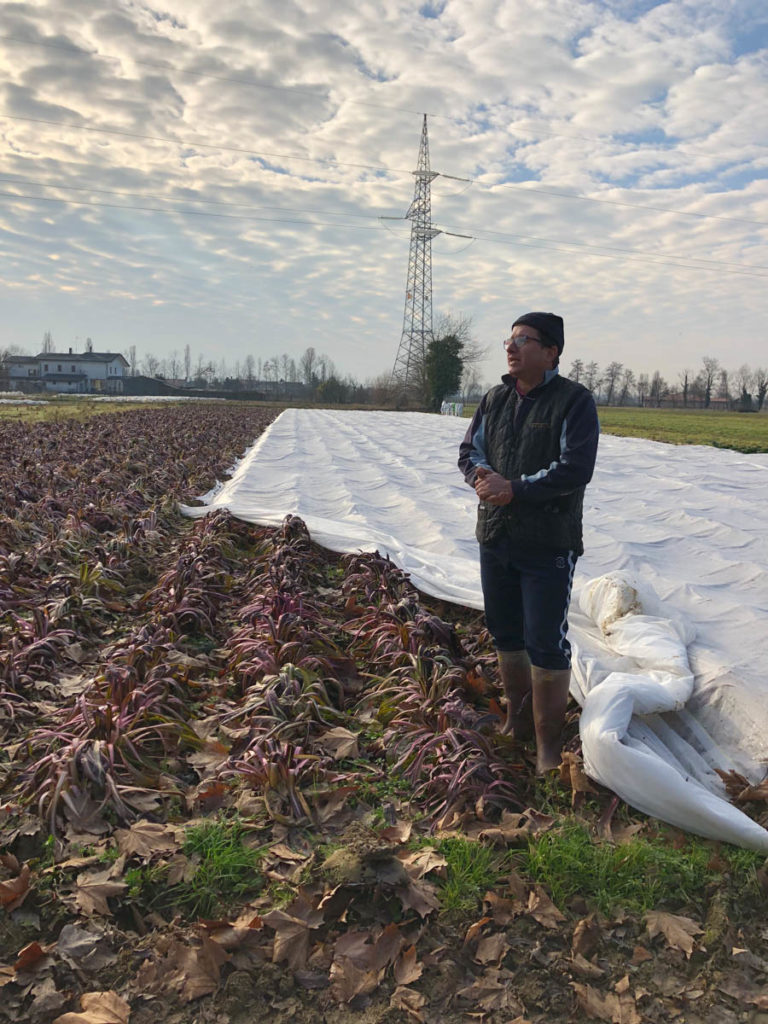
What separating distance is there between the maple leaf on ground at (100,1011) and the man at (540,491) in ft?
6.90

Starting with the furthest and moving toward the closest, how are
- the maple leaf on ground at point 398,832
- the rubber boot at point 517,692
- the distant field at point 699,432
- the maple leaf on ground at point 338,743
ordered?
1. the distant field at point 699,432
2. the rubber boot at point 517,692
3. the maple leaf on ground at point 338,743
4. the maple leaf on ground at point 398,832

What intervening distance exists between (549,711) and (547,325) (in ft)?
6.12

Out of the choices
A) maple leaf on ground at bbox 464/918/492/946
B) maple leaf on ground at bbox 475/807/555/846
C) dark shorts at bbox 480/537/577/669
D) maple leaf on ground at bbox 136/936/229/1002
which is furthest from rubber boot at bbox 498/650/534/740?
maple leaf on ground at bbox 136/936/229/1002

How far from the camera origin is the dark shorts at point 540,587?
3438 millimetres

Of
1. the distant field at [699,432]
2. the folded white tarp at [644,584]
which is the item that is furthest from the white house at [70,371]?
the folded white tarp at [644,584]

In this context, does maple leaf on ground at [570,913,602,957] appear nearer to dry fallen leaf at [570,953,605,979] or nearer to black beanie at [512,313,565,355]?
dry fallen leaf at [570,953,605,979]

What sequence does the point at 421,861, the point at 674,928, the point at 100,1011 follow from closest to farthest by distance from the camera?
the point at 100,1011, the point at 674,928, the point at 421,861

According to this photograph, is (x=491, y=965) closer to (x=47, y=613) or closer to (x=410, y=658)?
(x=410, y=658)

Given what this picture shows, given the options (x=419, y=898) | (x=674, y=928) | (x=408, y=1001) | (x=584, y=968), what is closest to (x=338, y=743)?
(x=419, y=898)

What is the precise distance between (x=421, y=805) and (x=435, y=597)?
9.16 feet

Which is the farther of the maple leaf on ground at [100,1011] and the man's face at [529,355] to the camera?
the man's face at [529,355]

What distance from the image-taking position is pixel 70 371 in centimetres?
9825

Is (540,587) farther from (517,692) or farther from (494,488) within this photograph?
(517,692)

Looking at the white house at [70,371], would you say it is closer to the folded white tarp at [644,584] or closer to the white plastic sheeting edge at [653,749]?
the folded white tarp at [644,584]
